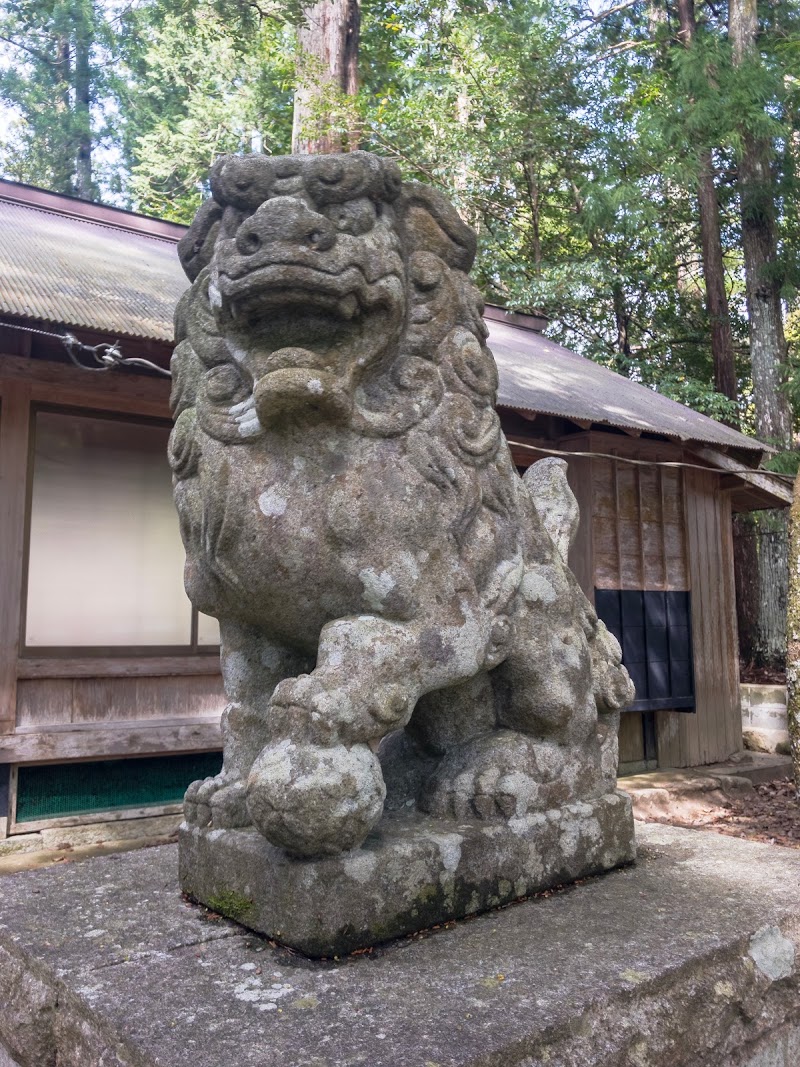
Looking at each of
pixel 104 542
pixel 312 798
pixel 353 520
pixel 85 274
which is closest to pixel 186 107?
pixel 85 274

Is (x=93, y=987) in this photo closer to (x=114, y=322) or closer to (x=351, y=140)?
(x=114, y=322)

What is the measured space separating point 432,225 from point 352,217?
263mm

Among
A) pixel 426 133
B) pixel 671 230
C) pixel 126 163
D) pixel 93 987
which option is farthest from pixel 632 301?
pixel 93 987

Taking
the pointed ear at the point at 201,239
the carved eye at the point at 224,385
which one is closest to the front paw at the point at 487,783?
the carved eye at the point at 224,385

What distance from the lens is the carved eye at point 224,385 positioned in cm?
187

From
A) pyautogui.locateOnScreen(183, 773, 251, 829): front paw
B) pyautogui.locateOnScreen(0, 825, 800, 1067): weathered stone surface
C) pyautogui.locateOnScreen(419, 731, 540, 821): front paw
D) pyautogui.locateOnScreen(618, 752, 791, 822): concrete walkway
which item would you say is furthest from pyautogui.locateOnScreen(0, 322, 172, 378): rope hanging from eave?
pyautogui.locateOnScreen(618, 752, 791, 822): concrete walkway

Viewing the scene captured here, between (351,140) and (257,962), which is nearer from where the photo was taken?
(257,962)

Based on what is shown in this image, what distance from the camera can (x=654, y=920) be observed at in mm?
1848

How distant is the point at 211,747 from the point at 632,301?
33.6 ft

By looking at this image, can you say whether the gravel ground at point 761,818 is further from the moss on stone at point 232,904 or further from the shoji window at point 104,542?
the moss on stone at point 232,904

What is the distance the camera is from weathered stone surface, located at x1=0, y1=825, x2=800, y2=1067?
132 cm

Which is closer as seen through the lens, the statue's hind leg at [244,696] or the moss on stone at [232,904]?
the moss on stone at [232,904]

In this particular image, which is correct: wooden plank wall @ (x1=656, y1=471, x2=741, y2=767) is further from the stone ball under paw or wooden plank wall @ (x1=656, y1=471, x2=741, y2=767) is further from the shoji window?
the stone ball under paw

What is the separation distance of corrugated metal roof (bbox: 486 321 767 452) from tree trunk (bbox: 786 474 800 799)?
147 centimetres
